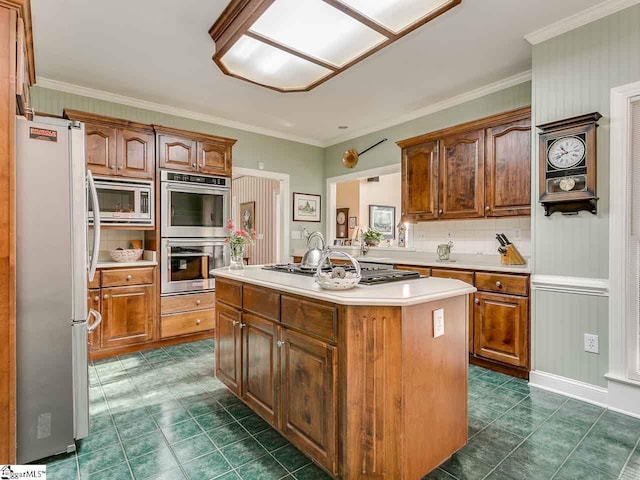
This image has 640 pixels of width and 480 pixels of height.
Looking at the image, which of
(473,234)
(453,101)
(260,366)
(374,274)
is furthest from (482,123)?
(260,366)

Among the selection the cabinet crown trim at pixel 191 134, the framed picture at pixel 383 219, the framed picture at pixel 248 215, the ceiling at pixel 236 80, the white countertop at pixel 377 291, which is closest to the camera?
the white countertop at pixel 377 291

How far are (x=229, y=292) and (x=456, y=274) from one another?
2.10m

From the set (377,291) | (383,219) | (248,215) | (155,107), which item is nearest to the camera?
(377,291)

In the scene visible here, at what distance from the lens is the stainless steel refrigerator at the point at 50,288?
70.6 inches

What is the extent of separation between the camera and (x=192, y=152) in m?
4.04

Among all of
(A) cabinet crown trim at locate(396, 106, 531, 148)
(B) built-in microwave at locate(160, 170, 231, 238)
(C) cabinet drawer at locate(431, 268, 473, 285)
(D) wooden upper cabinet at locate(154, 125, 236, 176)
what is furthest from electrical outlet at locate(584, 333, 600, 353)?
(D) wooden upper cabinet at locate(154, 125, 236, 176)

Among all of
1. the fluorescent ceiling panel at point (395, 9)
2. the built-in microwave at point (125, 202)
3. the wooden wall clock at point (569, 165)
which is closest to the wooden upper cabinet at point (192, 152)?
the built-in microwave at point (125, 202)

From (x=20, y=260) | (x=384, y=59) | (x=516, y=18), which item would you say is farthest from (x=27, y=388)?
(x=516, y=18)

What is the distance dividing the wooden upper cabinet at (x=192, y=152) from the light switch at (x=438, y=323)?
3.29 meters

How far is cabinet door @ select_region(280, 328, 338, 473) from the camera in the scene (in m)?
1.62

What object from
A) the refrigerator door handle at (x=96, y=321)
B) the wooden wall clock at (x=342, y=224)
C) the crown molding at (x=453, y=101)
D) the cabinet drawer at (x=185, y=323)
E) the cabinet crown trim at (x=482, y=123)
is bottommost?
the cabinet drawer at (x=185, y=323)

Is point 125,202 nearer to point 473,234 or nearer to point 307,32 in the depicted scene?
point 307,32

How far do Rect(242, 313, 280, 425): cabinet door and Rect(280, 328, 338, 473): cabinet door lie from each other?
0.09 m

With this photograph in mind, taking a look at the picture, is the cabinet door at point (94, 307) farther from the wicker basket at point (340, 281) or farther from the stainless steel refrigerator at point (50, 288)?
the wicker basket at point (340, 281)
